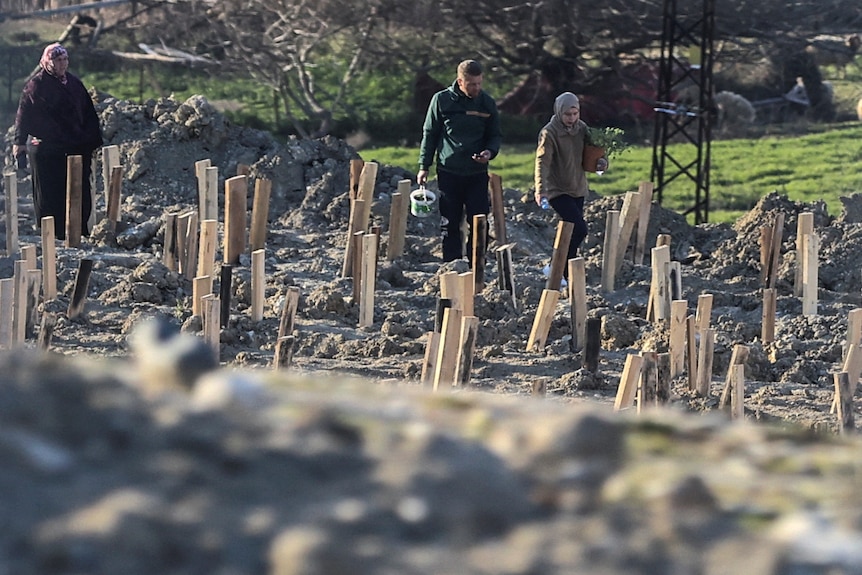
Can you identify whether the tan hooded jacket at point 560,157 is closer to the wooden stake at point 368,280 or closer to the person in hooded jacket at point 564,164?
the person in hooded jacket at point 564,164

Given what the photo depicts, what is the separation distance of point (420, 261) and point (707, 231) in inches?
106

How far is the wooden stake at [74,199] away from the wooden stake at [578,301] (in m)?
3.66

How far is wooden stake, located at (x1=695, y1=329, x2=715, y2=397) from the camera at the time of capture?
6.93 meters

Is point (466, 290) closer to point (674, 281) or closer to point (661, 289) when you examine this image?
point (661, 289)

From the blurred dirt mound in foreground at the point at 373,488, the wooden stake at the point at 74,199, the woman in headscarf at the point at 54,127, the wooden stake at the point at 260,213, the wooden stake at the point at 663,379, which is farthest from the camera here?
the woman in headscarf at the point at 54,127

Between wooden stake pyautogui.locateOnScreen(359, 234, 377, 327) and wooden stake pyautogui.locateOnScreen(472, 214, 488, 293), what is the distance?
0.73 meters

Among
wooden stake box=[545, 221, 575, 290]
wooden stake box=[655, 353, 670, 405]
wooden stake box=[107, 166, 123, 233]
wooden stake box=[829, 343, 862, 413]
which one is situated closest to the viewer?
wooden stake box=[655, 353, 670, 405]

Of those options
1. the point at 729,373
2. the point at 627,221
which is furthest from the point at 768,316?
the point at 627,221

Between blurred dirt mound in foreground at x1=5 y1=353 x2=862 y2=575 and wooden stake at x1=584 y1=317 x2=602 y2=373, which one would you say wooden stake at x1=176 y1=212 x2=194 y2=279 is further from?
blurred dirt mound in foreground at x1=5 y1=353 x2=862 y2=575

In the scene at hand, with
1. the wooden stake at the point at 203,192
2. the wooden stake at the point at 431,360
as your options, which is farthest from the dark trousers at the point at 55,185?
the wooden stake at the point at 431,360

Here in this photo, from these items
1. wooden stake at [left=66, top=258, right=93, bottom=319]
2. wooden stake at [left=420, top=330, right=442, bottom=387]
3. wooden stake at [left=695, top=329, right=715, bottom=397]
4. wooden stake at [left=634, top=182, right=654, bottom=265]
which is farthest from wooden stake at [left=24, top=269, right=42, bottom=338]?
wooden stake at [left=634, top=182, right=654, bottom=265]

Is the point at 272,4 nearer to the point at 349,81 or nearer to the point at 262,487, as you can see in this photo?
the point at 349,81

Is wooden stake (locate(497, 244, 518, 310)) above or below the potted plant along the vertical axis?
below

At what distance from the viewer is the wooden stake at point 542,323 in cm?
798
